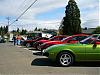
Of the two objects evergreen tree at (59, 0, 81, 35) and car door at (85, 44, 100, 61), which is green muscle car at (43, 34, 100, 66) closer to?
car door at (85, 44, 100, 61)

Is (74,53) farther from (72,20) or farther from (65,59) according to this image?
(72,20)

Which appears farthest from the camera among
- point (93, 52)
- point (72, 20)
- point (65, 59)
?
point (72, 20)

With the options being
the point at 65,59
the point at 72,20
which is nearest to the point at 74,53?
the point at 65,59

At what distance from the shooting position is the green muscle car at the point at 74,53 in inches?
446

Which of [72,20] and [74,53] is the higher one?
[72,20]

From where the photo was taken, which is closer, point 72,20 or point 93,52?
point 93,52

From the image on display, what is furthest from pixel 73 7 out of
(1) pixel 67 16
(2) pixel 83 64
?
(2) pixel 83 64

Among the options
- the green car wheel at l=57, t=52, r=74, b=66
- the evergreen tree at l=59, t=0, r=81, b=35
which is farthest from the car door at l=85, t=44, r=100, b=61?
the evergreen tree at l=59, t=0, r=81, b=35

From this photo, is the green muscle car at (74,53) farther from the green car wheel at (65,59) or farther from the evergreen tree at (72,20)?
the evergreen tree at (72,20)

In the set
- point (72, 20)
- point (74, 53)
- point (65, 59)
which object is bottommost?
point (65, 59)

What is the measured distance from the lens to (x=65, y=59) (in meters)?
11.4

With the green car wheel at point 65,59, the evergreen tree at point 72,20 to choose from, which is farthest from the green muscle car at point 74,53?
the evergreen tree at point 72,20

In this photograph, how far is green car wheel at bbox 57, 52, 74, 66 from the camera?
11.4 metres

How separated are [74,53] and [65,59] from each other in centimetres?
45
